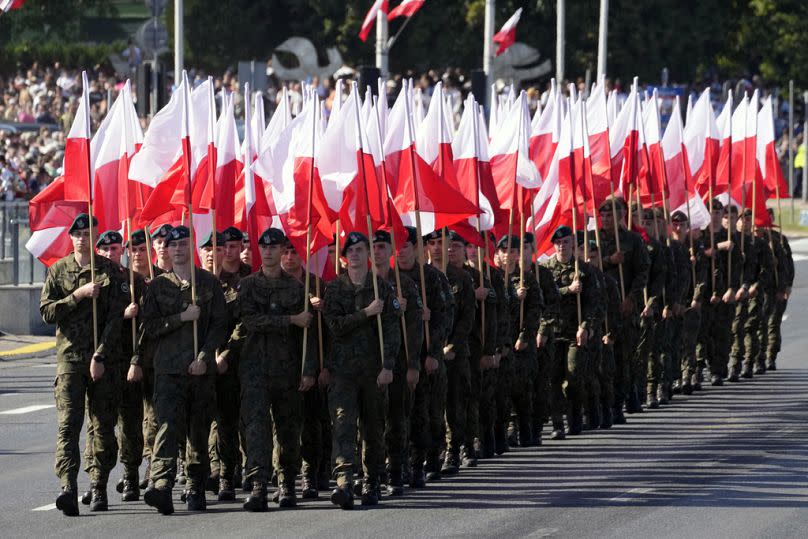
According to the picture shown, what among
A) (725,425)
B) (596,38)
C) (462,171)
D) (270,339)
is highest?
(596,38)

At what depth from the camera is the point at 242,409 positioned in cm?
1296

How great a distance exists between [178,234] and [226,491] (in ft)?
5.67

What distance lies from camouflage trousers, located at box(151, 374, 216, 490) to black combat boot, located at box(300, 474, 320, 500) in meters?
0.70

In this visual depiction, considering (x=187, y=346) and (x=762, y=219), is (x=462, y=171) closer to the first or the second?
(x=187, y=346)

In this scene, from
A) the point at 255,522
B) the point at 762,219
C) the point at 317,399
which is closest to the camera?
the point at 255,522

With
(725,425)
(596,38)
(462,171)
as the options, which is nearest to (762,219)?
(725,425)

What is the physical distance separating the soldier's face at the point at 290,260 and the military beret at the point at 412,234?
1.03 metres

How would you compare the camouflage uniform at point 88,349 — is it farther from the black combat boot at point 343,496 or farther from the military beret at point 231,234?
the black combat boot at point 343,496

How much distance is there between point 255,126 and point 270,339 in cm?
361

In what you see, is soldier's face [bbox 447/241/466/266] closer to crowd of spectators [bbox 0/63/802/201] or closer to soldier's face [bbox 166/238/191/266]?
soldier's face [bbox 166/238/191/266]

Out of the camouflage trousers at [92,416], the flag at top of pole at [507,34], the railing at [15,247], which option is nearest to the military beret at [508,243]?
the camouflage trousers at [92,416]

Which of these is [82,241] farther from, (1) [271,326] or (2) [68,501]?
(2) [68,501]

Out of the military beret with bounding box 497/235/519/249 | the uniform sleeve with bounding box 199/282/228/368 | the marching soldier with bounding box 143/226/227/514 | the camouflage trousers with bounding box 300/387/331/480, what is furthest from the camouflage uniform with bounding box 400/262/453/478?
the military beret with bounding box 497/235/519/249

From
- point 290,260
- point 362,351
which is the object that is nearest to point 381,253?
point 290,260
